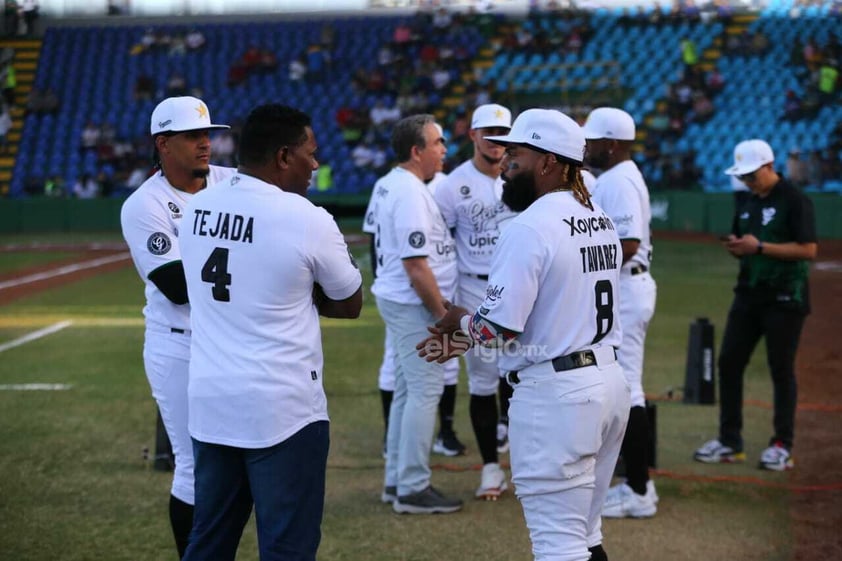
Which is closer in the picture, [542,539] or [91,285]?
[542,539]

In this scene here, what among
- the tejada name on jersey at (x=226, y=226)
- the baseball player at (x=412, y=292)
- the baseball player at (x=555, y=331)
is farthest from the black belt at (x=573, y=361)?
the baseball player at (x=412, y=292)

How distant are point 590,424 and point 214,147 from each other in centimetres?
2723

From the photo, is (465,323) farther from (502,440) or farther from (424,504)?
(502,440)

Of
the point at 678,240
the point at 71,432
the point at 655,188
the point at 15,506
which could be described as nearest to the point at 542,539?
the point at 15,506

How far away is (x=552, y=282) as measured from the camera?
423 cm

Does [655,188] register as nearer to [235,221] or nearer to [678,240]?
[678,240]

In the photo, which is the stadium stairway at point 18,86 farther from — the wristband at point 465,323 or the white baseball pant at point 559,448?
the white baseball pant at point 559,448

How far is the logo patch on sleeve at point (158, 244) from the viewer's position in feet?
15.9

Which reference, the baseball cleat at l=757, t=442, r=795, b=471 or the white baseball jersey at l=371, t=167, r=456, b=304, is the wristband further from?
the baseball cleat at l=757, t=442, r=795, b=471

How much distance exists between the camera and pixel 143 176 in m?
29.8

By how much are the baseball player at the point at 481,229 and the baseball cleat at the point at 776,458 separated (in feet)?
6.18

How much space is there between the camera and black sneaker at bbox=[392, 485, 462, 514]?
660 centimetres

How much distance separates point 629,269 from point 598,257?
8.42ft

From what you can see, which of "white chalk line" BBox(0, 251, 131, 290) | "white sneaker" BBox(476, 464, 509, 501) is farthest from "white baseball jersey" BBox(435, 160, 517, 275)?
"white chalk line" BBox(0, 251, 131, 290)
